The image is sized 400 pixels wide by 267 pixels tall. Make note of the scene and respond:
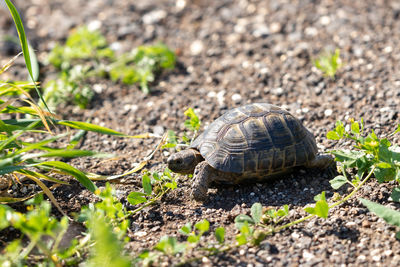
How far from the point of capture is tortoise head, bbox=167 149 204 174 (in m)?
3.42

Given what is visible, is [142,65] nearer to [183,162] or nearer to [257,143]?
[183,162]

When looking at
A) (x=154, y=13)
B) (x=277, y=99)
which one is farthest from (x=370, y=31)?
(x=154, y=13)

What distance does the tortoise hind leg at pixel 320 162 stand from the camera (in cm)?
345

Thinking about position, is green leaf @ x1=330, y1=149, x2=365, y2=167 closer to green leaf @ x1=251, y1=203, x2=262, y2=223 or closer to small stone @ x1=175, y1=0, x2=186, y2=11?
green leaf @ x1=251, y1=203, x2=262, y2=223

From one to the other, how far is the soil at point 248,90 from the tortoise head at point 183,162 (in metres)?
0.16

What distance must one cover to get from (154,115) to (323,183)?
6.24 ft

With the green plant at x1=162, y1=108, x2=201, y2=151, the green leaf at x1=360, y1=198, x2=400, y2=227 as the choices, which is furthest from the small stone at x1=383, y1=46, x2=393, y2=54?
the green leaf at x1=360, y1=198, x2=400, y2=227

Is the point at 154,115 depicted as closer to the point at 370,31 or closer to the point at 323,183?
the point at 323,183

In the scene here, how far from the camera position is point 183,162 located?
3.44m

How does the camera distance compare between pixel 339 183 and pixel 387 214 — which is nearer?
pixel 387 214

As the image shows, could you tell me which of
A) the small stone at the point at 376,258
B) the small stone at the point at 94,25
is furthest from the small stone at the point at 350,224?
the small stone at the point at 94,25

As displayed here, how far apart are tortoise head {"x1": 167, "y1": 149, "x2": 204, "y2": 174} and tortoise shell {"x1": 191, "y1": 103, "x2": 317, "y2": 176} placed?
0.27 feet

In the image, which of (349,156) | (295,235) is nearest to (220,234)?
(295,235)

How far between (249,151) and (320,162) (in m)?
0.55
